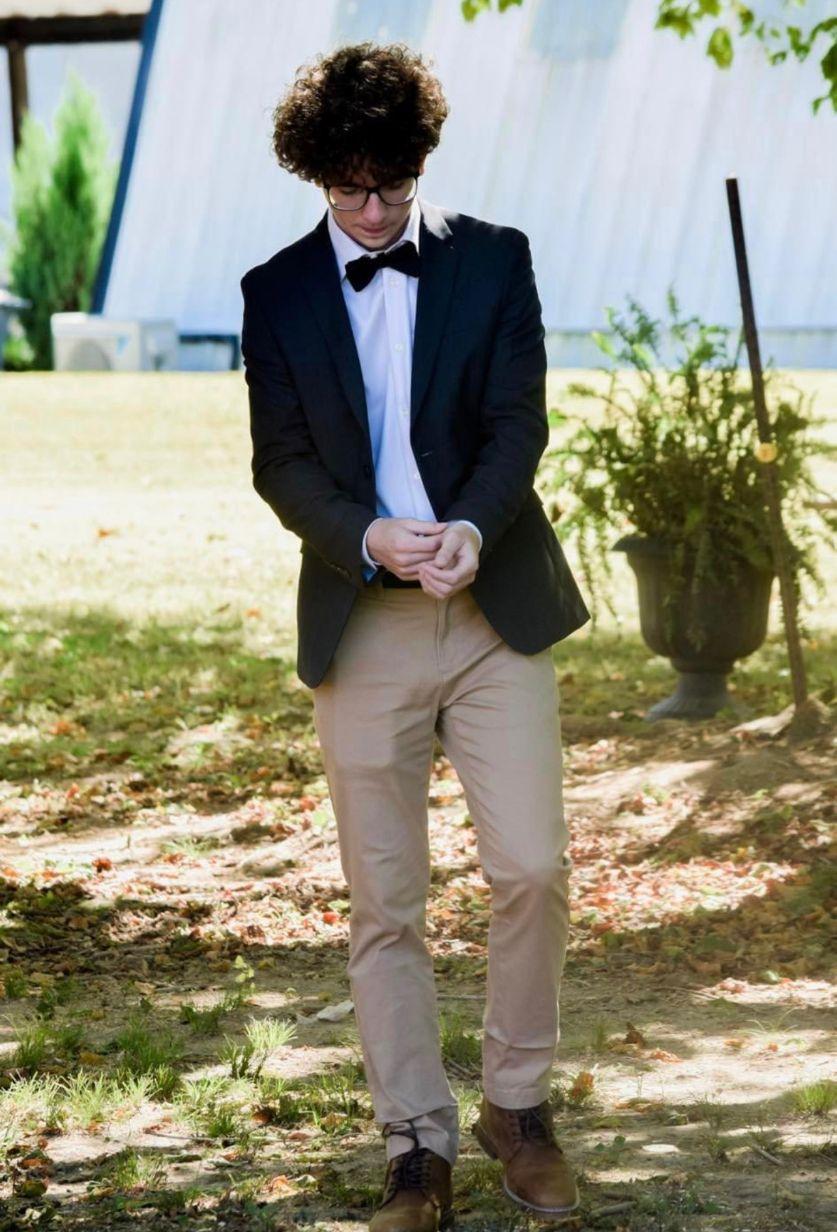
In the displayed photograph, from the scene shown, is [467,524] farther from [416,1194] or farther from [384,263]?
[416,1194]

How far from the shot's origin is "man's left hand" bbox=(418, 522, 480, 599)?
11.2 feet

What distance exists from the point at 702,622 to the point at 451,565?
4.94 m

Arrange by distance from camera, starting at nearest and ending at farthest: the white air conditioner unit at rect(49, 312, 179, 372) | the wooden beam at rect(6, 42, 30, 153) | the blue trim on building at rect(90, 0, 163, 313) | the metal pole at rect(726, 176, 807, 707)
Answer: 1. the metal pole at rect(726, 176, 807, 707)
2. the white air conditioner unit at rect(49, 312, 179, 372)
3. the blue trim on building at rect(90, 0, 163, 313)
4. the wooden beam at rect(6, 42, 30, 153)

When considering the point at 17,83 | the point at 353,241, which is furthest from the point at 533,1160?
the point at 17,83

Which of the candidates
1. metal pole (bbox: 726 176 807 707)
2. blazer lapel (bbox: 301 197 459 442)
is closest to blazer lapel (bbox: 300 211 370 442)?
blazer lapel (bbox: 301 197 459 442)

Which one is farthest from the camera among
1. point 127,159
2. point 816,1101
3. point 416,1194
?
point 127,159

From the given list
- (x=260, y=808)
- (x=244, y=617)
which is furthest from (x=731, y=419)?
(x=244, y=617)

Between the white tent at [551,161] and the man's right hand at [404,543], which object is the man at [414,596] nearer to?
the man's right hand at [404,543]

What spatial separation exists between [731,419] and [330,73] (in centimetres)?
477

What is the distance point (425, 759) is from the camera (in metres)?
3.69

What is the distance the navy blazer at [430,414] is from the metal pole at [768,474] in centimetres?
376

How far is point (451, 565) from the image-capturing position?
3.42m

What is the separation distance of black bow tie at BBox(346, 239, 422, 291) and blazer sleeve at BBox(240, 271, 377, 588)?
21 cm

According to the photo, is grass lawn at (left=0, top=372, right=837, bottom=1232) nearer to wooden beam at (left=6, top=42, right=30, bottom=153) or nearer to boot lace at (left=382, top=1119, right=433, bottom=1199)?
boot lace at (left=382, top=1119, right=433, bottom=1199)
